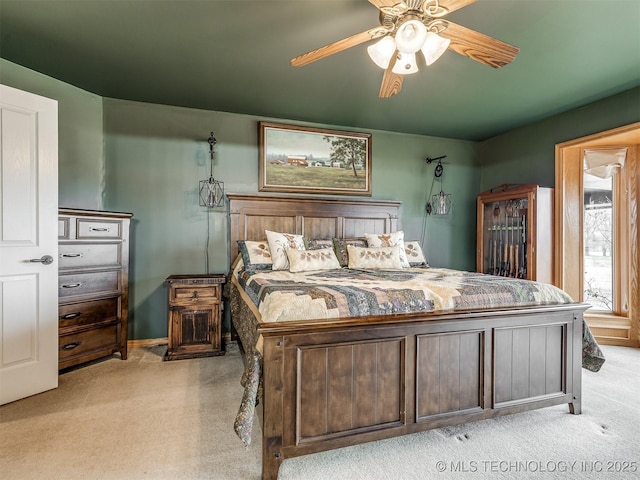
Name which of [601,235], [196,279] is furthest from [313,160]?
[601,235]

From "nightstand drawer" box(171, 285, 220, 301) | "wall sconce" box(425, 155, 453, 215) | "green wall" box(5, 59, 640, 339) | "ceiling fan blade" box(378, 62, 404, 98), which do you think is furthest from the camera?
"wall sconce" box(425, 155, 453, 215)

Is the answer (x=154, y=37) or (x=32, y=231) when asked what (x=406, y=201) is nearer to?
(x=154, y=37)

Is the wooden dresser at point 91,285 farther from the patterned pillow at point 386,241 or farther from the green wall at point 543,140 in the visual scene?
the green wall at point 543,140

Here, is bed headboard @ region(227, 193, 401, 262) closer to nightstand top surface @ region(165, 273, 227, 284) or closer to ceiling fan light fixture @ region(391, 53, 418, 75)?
nightstand top surface @ region(165, 273, 227, 284)

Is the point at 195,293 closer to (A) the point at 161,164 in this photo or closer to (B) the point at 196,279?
(B) the point at 196,279

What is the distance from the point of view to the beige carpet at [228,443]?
1.57 metres

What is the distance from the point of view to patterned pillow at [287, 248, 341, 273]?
115 inches

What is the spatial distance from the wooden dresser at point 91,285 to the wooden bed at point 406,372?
2.13 m

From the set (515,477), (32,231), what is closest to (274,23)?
(32,231)

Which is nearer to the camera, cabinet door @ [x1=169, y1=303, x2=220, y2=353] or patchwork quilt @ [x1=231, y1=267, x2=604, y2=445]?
patchwork quilt @ [x1=231, y1=267, x2=604, y2=445]

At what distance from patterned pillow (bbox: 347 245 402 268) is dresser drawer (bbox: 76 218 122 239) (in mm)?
2220

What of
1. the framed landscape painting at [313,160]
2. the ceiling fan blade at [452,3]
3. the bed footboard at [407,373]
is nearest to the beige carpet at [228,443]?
the bed footboard at [407,373]

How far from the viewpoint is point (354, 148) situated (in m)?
4.20

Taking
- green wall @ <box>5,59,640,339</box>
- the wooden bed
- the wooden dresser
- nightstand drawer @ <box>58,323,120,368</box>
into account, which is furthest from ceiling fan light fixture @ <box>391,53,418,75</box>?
nightstand drawer @ <box>58,323,120,368</box>
